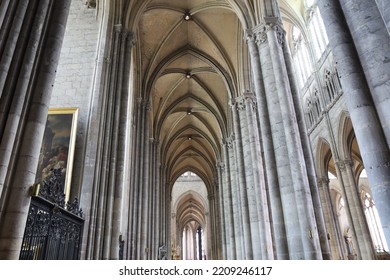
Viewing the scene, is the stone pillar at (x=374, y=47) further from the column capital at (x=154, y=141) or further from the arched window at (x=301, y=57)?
the column capital at (x=154, y=141)

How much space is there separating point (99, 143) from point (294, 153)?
558 centimetres

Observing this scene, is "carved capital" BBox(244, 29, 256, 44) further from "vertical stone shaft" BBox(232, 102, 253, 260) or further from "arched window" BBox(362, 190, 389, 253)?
"arched window" BBox(362, 190, 389, 253)

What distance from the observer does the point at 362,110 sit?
4039 millimetres

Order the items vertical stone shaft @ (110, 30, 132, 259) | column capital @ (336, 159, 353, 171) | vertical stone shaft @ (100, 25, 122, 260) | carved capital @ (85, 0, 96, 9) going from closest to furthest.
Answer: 1. vertical stone shaft @ (100, 25, 122, 260)
2. vertical stone shaft @ (110, 30, 132, 259)
3. carved capital @ (85, 0, 96, 9)
4. column capital @ (336, 159, 353, 171)

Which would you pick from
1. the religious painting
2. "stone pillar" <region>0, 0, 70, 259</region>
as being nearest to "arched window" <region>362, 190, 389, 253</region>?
the religious painting

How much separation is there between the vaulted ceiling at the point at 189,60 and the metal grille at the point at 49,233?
10.9 m

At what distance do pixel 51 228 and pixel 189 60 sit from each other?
15452 mm

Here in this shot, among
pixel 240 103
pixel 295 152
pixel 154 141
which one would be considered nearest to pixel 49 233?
pixel 295 152

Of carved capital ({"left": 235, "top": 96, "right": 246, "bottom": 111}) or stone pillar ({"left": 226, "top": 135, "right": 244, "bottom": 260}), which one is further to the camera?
stone pillar ({"left": 226, "top": 135, "right": 244, "bottom": 260})

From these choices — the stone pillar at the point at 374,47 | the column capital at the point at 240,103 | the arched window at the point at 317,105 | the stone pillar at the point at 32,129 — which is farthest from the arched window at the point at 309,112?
the stone pillar at the point at 32,129

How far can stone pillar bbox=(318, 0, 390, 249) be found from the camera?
3.65 m

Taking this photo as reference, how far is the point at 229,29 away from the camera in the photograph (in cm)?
1617

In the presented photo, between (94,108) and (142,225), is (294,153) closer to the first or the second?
(94,108)

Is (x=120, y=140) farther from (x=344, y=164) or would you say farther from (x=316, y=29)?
(x=316, y=29)
